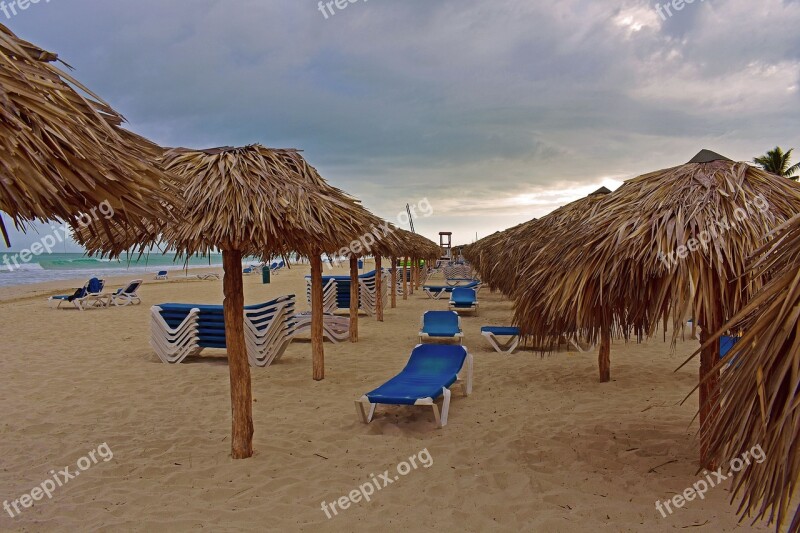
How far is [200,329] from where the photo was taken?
7.67 m

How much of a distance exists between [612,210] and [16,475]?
4.84 m

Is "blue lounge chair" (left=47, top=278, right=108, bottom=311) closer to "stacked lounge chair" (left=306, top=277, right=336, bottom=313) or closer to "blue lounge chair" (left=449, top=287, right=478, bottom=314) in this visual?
"stacked lounge chair" (left=306, top=277, right=336, bottom=313)

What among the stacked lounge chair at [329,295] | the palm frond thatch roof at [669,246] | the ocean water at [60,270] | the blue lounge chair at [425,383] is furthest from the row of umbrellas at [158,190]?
the ocean water at [60,270]

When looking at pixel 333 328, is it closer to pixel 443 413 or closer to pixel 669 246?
pixel 443 413

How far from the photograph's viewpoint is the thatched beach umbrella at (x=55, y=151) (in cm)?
179

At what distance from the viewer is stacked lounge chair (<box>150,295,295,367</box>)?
7477 millimetres

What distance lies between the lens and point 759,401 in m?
1.63

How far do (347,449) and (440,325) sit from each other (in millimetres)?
4816

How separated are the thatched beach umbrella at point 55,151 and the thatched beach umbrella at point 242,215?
1.25 m

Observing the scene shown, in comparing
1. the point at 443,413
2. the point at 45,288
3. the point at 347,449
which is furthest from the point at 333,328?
the point at 45,288

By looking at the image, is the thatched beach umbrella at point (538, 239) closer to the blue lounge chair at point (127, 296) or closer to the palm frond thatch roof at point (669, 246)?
the palm frond thatch roof at point (669, 246)

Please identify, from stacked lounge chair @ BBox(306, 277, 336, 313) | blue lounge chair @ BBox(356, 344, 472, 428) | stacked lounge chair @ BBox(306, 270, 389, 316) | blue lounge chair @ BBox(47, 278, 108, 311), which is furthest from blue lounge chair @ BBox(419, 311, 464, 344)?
blue lounge chair @ BBox(47, 278, 108, 311)

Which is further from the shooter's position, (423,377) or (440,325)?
(440,325)

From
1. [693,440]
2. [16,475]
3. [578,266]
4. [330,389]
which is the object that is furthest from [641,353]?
[16,475]
